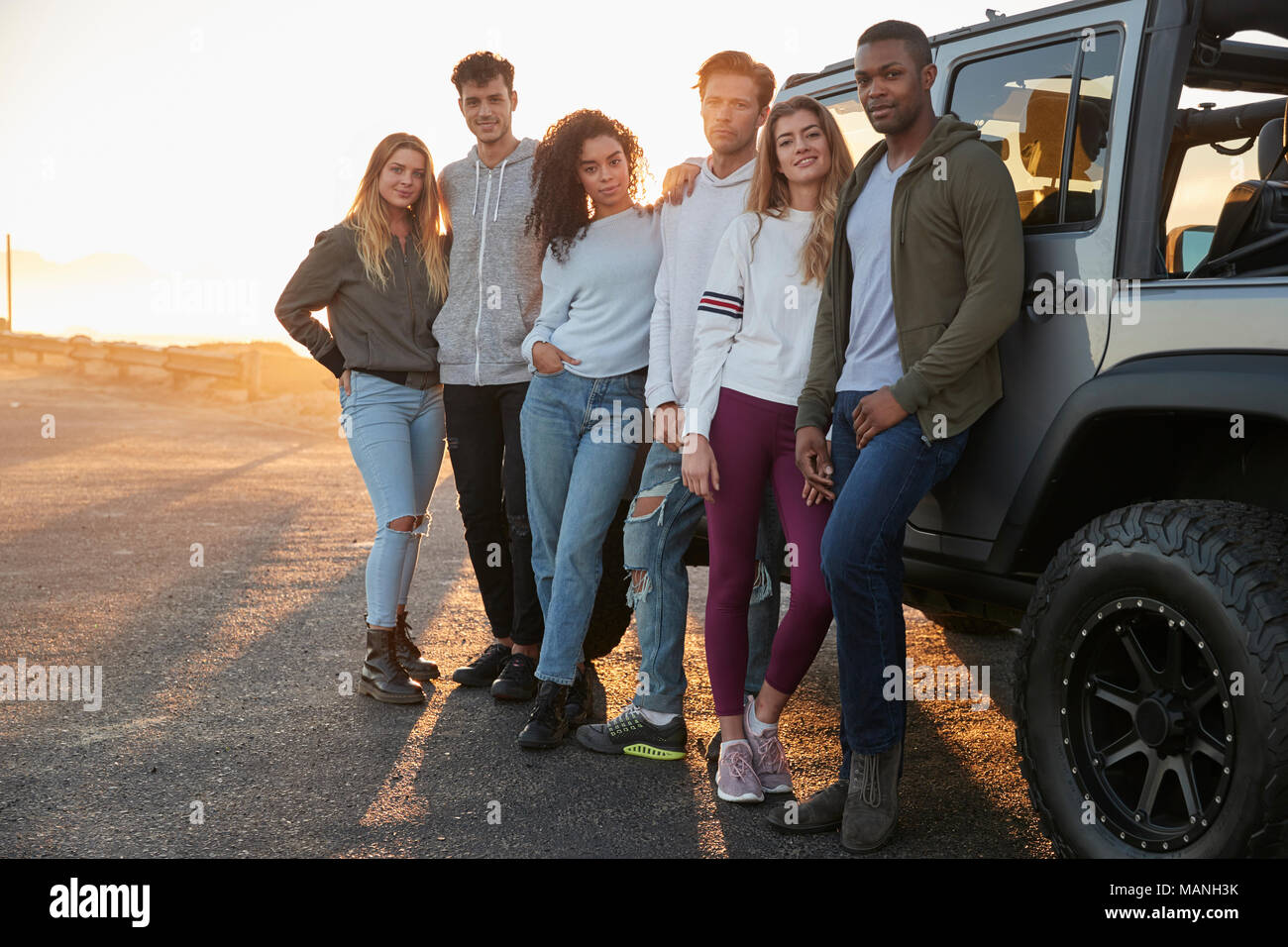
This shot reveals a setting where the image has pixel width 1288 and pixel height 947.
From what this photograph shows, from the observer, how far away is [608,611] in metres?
4.88

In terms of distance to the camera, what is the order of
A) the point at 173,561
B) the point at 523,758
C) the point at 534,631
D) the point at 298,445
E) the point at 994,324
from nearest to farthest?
the point at 994,324 < the point at 523,758 < the point at 534,631 < the point at 173,561 < the point at 298,445

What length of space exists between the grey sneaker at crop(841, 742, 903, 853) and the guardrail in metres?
22.3

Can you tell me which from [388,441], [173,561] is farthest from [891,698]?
[173,561]

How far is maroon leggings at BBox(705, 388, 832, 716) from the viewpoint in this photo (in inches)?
140

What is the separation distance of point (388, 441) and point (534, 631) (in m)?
0.99

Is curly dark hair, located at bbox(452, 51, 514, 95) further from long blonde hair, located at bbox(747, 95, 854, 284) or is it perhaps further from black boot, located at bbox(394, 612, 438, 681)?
black boot, located at bbox(394, 612, 438, 681)

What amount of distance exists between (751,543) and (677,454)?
458 millimetres

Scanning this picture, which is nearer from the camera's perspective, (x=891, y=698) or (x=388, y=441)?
(x=891, y=698)

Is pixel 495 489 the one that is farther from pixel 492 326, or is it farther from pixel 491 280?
pixel 491 280

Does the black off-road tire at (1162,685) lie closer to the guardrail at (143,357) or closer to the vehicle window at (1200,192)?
the vehicle window at (1200,192)

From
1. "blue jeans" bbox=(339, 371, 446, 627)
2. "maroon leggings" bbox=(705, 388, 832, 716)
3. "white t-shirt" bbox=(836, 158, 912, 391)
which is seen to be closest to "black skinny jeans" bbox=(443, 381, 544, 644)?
"blue jeans" bbox=(339, 371, 446, 627)

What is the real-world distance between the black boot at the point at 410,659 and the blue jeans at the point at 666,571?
4.11ft

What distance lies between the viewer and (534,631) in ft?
15.8

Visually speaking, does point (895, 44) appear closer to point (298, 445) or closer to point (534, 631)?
point (534, 631)
